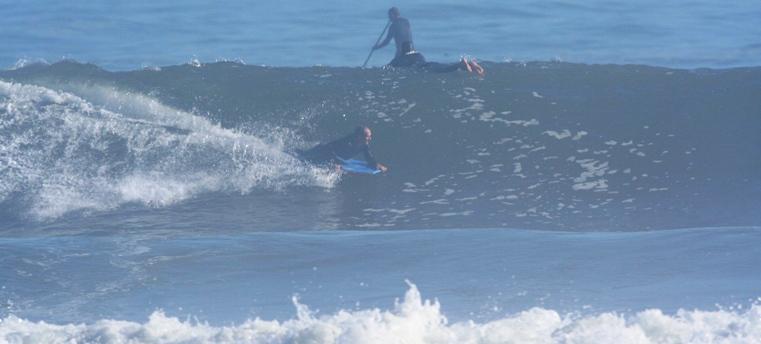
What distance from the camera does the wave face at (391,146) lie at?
40.5ft

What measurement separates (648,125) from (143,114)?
7.38 meters

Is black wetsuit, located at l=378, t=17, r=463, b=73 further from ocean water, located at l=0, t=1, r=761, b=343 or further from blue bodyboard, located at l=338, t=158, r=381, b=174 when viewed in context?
blue bodyboard, located at l=338, t=158, r=381, b=174

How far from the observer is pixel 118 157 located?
14.2 meters

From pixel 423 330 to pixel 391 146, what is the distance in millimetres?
8309

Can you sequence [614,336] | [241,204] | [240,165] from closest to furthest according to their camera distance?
[614,336] → [241,204] → [240,165]

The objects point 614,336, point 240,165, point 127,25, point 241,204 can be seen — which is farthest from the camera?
point 127,25

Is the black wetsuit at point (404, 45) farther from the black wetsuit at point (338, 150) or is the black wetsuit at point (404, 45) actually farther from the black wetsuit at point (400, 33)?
the black wetsuit at point (338, 150)

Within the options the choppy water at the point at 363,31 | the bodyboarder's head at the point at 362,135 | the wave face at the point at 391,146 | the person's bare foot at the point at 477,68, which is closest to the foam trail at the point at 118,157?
the wave face at the point at 391,146

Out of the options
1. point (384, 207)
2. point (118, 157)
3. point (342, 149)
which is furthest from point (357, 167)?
point (118, 157)

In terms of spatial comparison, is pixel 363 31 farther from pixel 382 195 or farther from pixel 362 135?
Answer: pixel 382 195

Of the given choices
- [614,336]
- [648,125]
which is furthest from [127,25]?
[614,336]

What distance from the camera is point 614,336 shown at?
6609mm

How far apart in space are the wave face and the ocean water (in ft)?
0.14

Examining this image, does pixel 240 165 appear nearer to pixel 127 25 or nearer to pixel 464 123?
pixel 464 123
